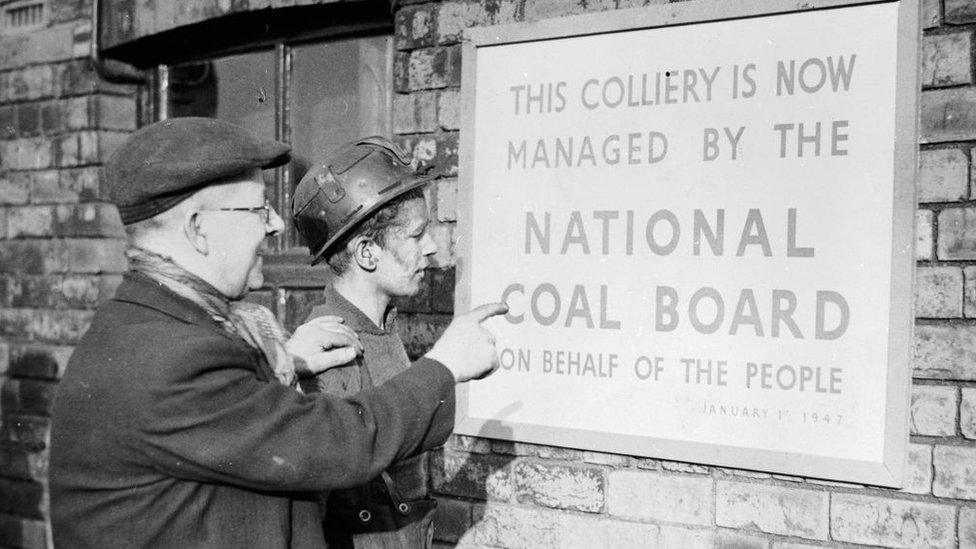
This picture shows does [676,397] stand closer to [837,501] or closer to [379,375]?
[837,501]

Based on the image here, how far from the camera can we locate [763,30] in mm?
2426

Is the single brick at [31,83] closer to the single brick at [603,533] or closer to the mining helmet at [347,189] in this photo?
the mining helmet at [347,189]

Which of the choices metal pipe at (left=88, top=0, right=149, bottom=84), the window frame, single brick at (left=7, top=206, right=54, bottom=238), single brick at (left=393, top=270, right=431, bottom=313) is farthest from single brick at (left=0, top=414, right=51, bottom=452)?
single brick at (left=393, top=270, right=431, bottom=313)

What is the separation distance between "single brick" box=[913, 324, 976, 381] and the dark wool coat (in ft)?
4.19

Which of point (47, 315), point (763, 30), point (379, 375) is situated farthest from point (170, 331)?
point (47, 315)

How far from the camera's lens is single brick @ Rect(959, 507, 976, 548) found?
86.4 inches

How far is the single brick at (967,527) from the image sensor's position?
220cm

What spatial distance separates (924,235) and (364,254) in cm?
134

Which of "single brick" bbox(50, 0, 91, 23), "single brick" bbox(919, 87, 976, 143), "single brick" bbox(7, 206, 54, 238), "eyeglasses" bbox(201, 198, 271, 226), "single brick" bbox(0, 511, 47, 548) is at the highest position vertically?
"single brick" bbox(50, 0, 91, 23)

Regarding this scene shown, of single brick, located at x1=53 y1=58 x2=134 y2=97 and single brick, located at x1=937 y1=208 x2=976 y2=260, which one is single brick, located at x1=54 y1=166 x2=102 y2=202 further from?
single brick, located at x1=937 y1=208 x2=976 y2=260

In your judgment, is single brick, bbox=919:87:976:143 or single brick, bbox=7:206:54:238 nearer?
single brick, bbox=919:87:976:143

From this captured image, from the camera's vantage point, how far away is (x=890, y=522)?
7.52ft

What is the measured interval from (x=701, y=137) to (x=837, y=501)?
0.99 meters

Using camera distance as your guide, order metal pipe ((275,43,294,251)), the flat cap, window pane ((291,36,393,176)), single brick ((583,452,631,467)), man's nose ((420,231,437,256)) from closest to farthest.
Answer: the flat cap < man's nose ((420,231,437,256)) < single brick ((583,452,631,467)) < window pane ((291,36,393,176)) < metal pipe ((275,43,294,251))
